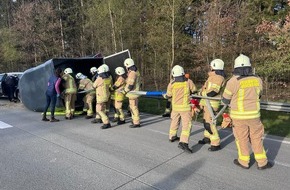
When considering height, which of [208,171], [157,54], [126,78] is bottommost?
[208,171]

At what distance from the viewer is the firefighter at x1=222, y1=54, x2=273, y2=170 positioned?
15.4 feet

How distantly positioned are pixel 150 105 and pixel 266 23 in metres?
6.01

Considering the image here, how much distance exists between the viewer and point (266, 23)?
1221cm

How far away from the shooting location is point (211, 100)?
6094 mm

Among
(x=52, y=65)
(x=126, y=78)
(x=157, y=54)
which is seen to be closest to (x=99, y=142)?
(x=126, y=78)

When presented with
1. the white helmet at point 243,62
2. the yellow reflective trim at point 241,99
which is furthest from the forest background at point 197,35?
the yellow reflective trim at point 241,99

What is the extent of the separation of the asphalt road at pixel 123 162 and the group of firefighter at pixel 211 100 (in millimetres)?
296

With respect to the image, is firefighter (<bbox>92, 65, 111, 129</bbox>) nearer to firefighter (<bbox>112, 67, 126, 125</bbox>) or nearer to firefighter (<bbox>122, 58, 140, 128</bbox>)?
firefighter (<bbox>112, 67, 126, 125</bbox>)

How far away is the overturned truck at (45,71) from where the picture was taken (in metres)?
10.1

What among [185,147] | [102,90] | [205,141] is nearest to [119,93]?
[102,90]

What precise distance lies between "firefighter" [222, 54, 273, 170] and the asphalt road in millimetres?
231

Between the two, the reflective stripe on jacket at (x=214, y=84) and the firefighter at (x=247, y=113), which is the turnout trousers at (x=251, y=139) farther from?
the reflective stripe on jacket at (x=214, y=84)

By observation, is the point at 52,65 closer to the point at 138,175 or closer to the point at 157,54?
the point at 138,175

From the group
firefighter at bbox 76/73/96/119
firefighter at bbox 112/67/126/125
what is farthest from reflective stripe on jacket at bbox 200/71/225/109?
firefighter at bbox 76/73/96/119
